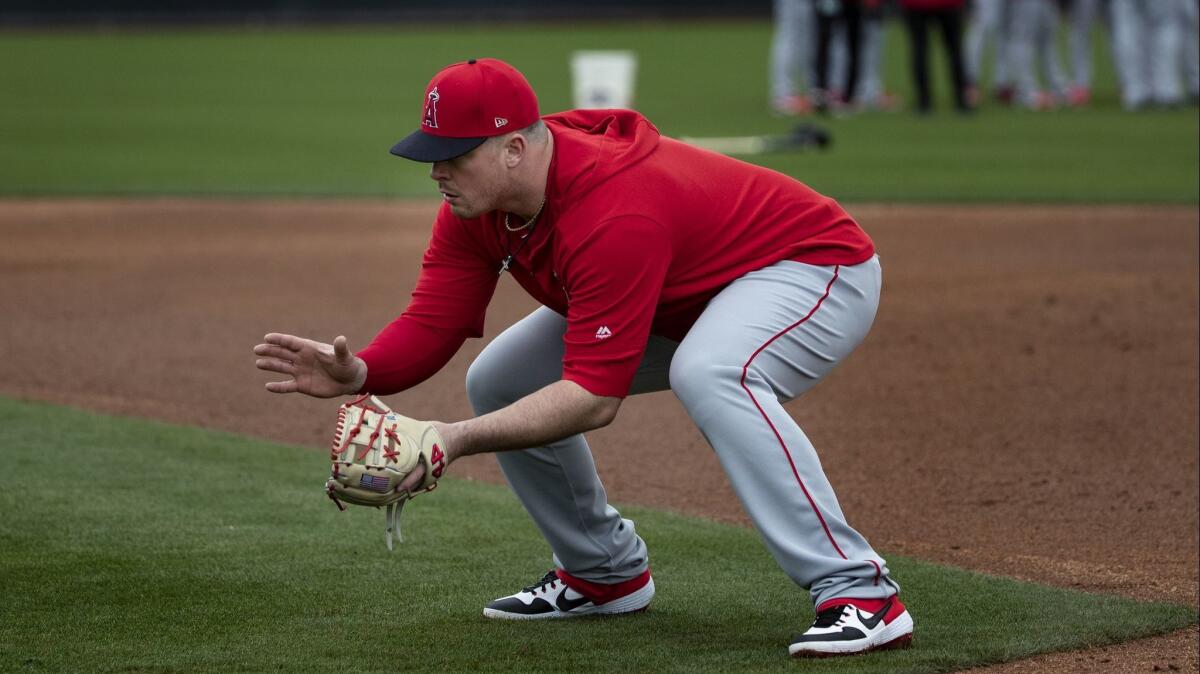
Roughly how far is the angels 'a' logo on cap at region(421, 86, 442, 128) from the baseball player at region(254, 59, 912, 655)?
1 cm

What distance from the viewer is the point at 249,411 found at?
657 centimetres

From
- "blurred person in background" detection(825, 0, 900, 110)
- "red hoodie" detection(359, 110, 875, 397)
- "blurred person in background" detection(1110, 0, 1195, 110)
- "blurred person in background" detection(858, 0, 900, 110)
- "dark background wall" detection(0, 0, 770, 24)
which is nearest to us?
"red hoodie" detection(359, 110, 875, 397)

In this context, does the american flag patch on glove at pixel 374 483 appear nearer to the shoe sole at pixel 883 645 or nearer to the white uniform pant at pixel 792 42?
the shoe sole at pixel 883 645

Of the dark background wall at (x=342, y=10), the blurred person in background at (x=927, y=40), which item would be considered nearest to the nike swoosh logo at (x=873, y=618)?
the blurred person in background at (x=927, y=40)

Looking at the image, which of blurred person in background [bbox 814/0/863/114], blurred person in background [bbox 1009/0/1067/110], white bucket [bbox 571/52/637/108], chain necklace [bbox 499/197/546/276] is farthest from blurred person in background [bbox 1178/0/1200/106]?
chain necklace [bbox 499/197/546/276]

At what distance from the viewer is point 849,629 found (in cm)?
354

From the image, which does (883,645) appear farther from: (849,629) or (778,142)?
(778,142)

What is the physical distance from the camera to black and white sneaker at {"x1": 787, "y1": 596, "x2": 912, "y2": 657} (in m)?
3.54

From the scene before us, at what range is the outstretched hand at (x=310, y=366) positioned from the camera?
3680 millimetres

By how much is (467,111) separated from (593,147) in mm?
320

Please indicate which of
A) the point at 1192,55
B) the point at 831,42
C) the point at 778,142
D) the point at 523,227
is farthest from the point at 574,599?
the point at 1192,55

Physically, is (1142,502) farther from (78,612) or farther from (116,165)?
(116,165)

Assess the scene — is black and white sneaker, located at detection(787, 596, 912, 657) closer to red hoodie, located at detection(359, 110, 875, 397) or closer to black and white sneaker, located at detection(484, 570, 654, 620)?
black and white sneaker, located at detection(484, 570, 654, 620)

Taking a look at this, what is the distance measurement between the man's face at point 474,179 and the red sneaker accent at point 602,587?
3.37 ft
